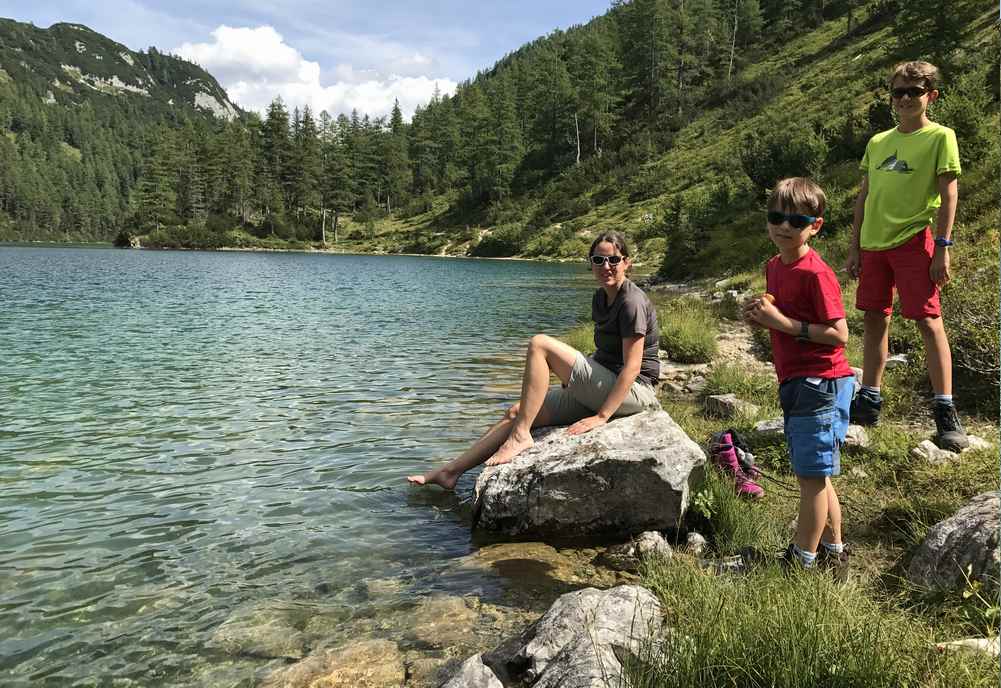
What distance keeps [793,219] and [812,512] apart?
1635 mm

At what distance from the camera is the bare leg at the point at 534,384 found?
5.95 meters

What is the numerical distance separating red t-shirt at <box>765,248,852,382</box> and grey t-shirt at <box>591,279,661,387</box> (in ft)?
6.49

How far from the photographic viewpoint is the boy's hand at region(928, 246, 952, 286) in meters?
4.89

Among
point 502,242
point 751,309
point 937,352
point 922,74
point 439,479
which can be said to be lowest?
point 439,479

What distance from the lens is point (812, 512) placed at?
11.5ft

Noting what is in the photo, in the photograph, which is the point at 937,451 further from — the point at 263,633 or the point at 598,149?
the point at 598,149

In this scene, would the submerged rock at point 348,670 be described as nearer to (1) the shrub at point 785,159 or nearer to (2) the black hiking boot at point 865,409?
(2) the black hiking boot at point 865,409

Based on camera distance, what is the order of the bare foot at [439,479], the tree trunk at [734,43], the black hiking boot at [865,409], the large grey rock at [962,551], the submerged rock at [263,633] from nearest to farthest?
the large grey rock at [962,551] < the submerged rock at [263,633] < the black hiking boot at [865,409] < the bare foot at [439,479] < the tree trunk at [734,43]

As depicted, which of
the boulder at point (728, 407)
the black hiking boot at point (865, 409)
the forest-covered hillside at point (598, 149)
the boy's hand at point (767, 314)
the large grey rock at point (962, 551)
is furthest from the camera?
the forest-covered hillside at point (598, 149)

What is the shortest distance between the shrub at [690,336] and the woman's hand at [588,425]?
5.56 m

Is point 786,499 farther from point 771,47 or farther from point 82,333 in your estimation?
point 771,47


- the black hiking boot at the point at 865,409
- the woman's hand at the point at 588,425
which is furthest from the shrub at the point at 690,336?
the woman's hand at the point at 588,425

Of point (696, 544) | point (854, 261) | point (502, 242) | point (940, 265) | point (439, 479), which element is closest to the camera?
point (696, 544)

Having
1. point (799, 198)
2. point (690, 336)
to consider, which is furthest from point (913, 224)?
point (690, 336)
